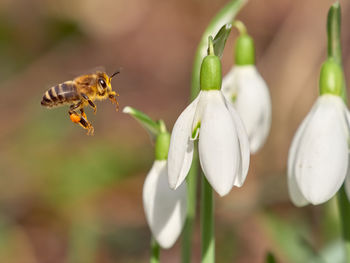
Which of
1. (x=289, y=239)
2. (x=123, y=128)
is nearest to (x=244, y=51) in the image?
(x=289, y=239)

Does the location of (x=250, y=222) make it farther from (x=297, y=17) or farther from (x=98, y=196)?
(x=297, y=17)

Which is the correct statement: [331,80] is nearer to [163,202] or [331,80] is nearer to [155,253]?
[163,202]

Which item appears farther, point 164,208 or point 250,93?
point 250,93

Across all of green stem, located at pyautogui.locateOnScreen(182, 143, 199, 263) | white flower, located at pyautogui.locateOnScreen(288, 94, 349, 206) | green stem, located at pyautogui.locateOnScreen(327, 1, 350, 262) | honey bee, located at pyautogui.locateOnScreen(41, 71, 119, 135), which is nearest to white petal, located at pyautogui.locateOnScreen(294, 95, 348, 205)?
white flower, located at pyautogui.locateOnScreen(288, 94, 349, 206)

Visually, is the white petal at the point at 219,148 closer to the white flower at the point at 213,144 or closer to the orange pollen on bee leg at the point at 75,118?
the white flower at the point at 213,144

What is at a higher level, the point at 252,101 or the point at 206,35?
the point at 206,35

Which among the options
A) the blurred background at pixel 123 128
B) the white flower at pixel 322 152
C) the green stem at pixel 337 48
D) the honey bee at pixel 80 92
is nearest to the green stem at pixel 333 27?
the green stem at pixel 337 48
